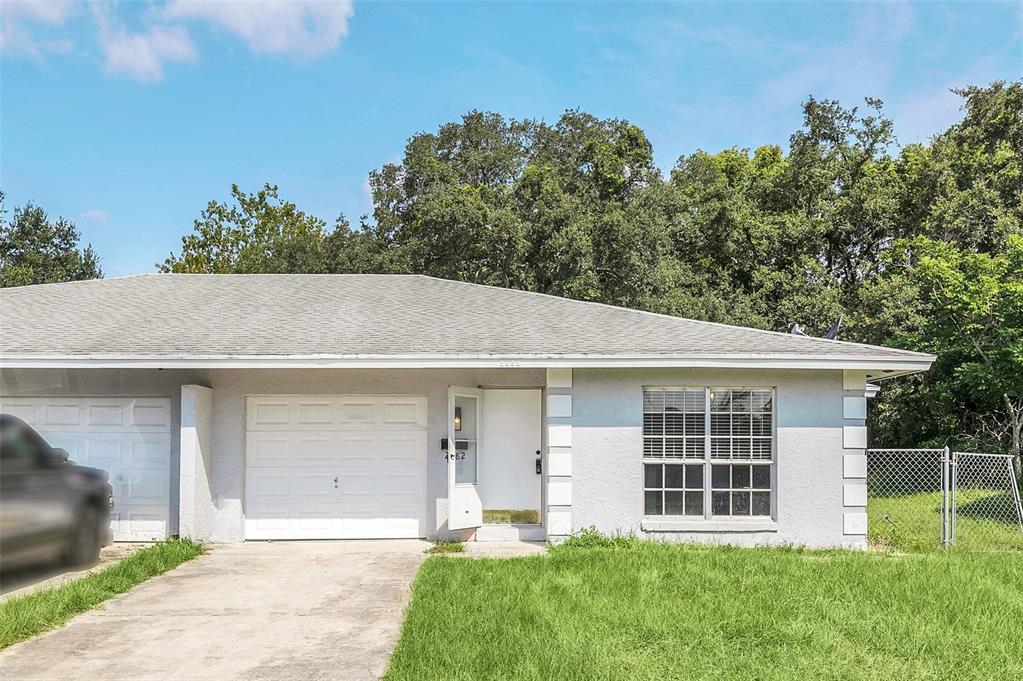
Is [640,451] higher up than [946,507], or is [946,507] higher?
[640,451]

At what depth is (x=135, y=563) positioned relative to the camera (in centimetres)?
1038

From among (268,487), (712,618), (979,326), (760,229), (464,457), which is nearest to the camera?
(712,618)

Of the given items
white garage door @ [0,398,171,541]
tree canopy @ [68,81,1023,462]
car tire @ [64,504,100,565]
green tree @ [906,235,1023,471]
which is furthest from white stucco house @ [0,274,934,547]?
car tire @ [64,504,100,565]

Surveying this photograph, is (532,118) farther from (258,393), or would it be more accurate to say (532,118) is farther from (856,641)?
(856,641)

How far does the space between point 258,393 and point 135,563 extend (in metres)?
3.21

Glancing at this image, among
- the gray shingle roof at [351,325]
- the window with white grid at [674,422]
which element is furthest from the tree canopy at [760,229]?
the window with white grid at [674,422]

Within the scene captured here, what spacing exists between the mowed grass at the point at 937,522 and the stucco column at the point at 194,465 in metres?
9.49

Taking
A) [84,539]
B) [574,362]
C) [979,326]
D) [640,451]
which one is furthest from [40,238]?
[979,326]

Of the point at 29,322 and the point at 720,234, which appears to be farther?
the point at 720,234

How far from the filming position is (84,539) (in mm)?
543

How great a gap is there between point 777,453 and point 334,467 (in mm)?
6207

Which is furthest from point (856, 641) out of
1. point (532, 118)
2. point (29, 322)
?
point (532, 118)

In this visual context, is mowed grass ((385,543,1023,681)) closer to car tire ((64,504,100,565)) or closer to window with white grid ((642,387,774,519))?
window with white grid ((642,387,774,519))

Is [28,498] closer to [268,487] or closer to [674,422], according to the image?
[674,422]
